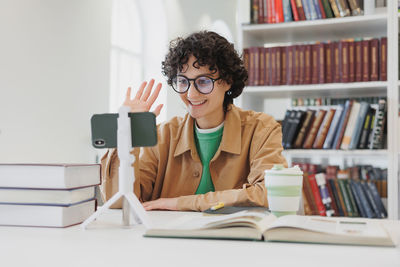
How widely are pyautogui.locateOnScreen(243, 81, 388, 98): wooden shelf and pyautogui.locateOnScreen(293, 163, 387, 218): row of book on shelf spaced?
467mm

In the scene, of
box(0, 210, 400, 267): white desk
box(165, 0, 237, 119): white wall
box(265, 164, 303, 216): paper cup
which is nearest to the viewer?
box(0, 210, 400, 267): white desk

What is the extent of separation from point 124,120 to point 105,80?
2381 millimetres

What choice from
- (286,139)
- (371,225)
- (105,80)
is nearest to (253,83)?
(286,139)

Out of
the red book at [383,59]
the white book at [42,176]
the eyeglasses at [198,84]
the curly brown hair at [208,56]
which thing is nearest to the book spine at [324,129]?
the red book at [383,59]

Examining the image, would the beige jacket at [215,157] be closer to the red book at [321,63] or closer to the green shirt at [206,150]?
the green shirt at [206,150]

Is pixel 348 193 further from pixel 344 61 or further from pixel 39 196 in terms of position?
pixel 39 196

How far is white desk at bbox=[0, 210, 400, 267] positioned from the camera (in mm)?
715

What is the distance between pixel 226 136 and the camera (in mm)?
1716

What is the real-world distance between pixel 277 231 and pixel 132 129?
36 cm

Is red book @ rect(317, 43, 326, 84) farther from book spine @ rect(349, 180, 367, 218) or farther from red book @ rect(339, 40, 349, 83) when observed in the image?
book spine @ rect(349, 180, 367, 218)

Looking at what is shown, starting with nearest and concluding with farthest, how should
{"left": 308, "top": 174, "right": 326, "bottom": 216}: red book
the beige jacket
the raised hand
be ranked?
the raised hand → the beige jacket → {"left": 308, "top": 174, "right": 326, "bottom": 216}: red book

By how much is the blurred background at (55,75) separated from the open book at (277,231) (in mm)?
1355

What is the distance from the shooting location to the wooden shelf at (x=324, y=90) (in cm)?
270

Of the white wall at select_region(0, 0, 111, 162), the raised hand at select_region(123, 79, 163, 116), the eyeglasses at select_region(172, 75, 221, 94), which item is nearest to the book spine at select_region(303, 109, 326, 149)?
the eyeglasses at select_region(172, 75, 221, 94)
